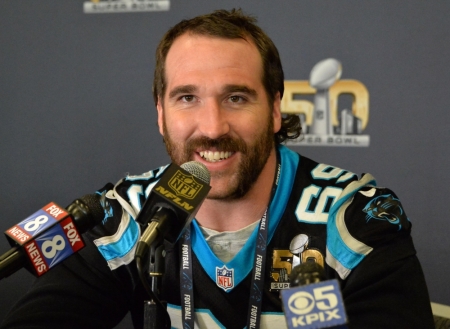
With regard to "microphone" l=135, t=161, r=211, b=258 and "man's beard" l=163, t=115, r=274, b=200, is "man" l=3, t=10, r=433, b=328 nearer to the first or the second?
"man's beard" l=163, t=115, r=274, b=200

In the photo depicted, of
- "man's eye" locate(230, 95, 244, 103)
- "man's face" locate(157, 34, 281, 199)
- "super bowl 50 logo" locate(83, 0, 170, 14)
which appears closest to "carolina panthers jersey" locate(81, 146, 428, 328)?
"man's face" locate(157, 34, 281, 199)

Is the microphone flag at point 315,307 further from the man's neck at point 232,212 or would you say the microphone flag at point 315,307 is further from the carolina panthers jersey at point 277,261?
the man's neck at point 232,212

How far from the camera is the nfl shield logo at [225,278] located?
1.40 metres

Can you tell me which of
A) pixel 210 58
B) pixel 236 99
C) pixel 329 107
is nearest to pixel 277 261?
pixel 236 99

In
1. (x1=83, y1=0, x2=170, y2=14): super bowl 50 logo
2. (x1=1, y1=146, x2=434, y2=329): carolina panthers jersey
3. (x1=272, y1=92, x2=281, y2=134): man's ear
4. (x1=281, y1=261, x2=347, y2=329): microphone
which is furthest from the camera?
(x1=83, y1=0, x2=170, y2=14): super bowl 50 logo

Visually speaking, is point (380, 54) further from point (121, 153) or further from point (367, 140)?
point (121, 153)

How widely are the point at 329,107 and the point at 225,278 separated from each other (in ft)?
2.99

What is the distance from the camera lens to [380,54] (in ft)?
6.54

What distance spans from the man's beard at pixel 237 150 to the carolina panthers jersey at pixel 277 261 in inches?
3.7

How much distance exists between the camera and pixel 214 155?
53.6 inches

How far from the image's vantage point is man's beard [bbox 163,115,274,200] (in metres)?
1.36

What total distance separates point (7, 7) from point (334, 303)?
6.87ft

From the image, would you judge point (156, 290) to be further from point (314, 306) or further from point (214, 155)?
point (214, 155)

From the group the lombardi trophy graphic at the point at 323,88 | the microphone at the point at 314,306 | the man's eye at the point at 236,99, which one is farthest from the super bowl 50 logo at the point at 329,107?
the microphone at the point at 314,306
